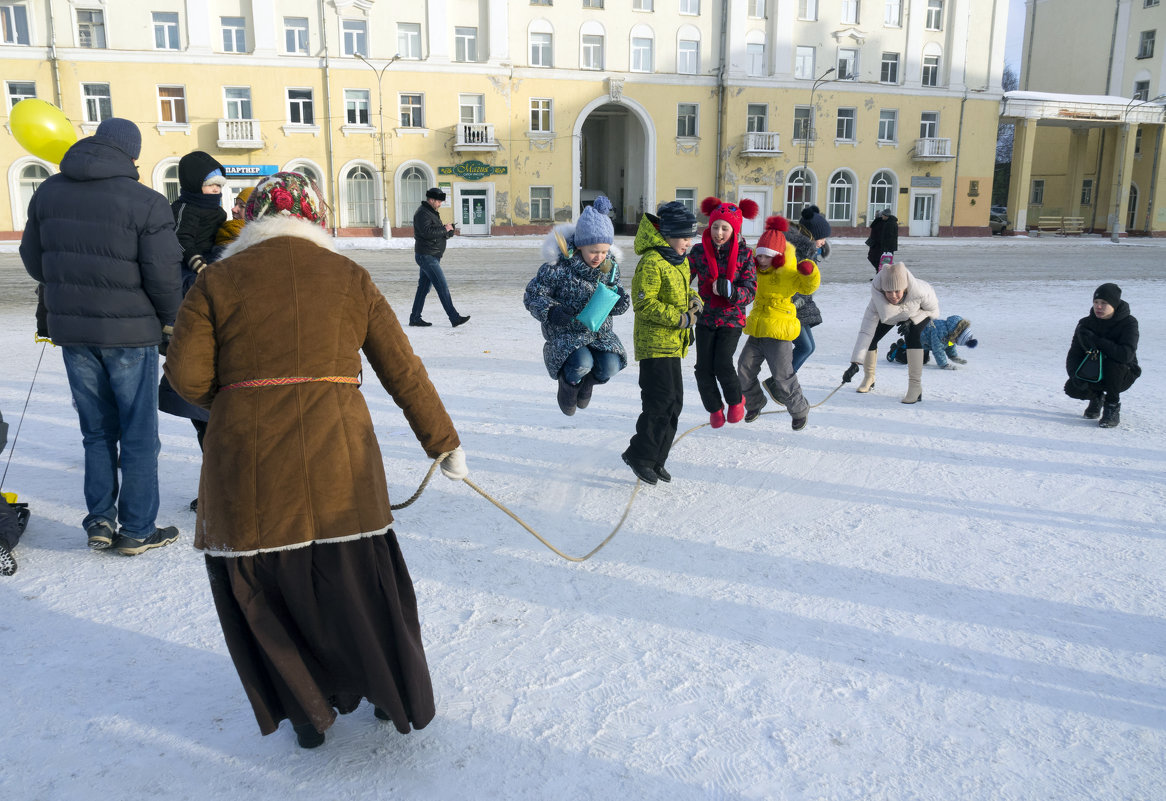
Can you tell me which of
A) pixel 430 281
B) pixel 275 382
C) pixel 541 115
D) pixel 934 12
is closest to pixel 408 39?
pixel 541 115

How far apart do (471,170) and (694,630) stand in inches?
1407

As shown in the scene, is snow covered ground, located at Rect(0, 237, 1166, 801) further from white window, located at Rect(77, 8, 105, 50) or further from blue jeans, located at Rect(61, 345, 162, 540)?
white window, located at Rect(77, 8, 105, 50)

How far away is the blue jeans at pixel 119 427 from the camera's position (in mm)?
3881

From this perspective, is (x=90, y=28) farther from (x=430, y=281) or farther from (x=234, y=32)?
(x=430, y=281)

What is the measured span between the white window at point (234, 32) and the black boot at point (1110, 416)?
3583 centimetres

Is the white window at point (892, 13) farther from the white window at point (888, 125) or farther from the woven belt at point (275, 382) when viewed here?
the woven belt at point (275, 382)

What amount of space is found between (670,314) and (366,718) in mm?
2870

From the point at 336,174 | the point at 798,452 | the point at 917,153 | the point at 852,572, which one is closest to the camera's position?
the point at 852,572

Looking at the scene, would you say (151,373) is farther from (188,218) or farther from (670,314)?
(670,314)

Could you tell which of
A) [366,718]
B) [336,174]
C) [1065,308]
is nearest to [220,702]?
[366,718]

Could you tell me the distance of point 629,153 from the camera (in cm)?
4231

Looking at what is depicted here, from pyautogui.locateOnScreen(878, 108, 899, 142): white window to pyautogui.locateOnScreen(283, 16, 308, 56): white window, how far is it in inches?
1055

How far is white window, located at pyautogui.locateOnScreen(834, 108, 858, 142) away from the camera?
133 ft

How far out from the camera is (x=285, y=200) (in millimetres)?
2488
